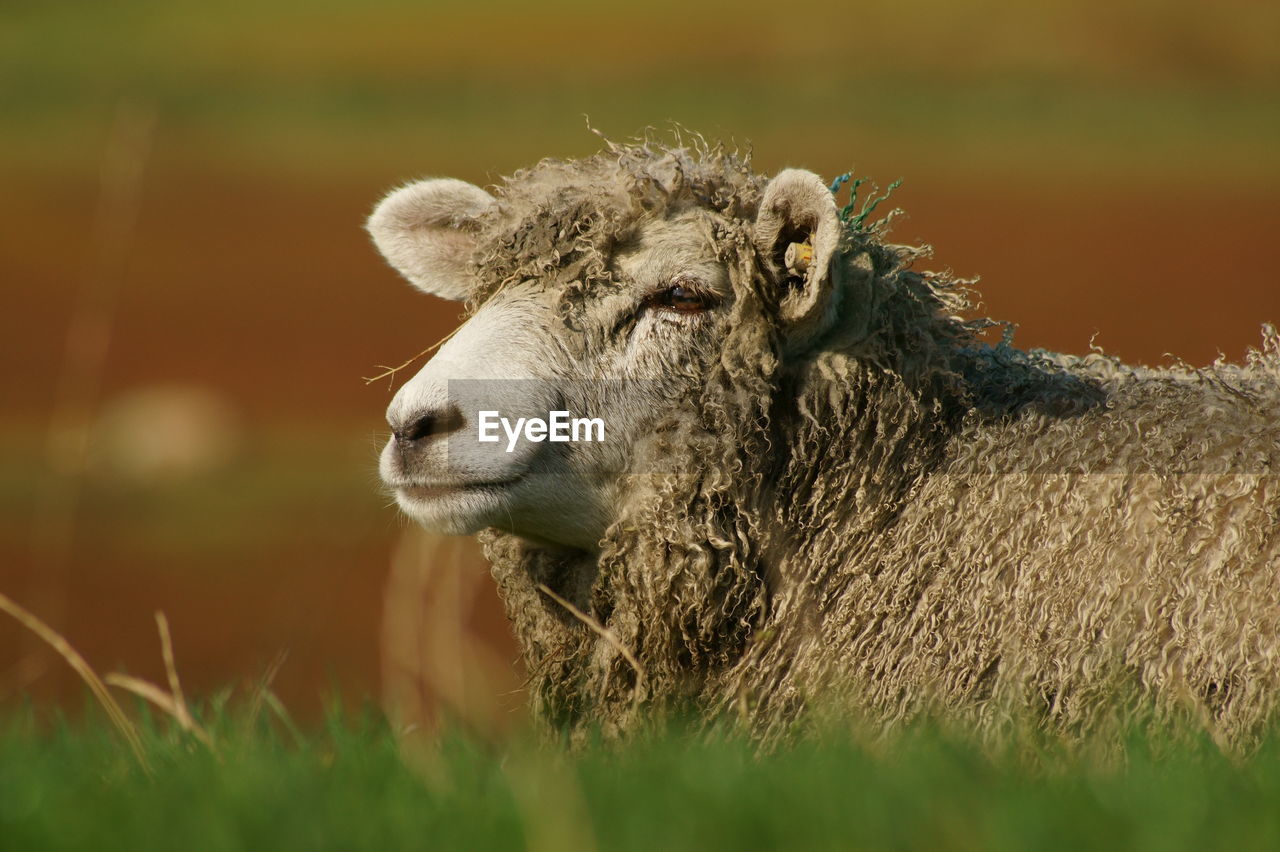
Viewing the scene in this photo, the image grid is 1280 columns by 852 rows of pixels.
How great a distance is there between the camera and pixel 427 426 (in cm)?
312

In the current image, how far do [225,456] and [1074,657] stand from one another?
5.81 feet

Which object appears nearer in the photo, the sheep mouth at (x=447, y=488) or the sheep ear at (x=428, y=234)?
the sheep mouth at (x=447, y=488)

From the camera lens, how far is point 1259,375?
346 cm

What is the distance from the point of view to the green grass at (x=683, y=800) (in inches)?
72.0

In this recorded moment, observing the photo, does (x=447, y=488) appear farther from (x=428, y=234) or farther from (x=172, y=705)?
(x=428, y=234)

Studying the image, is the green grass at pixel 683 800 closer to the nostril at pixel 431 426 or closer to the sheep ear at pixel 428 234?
the nostril at pixel 431 426

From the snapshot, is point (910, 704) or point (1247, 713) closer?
point (1247, 713)

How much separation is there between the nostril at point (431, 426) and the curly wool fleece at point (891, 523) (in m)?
0.40

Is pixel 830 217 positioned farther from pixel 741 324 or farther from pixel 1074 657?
pixel 1074 657

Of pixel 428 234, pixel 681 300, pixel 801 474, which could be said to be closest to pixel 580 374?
pixel 681 300

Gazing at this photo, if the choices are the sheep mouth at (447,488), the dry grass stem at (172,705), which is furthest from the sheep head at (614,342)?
the dry grass stem at (172,705)

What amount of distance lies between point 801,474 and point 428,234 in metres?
1.33

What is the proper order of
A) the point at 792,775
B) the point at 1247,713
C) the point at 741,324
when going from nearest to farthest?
the point at 792,775 → the point at 1247,713 → the point at 741,324

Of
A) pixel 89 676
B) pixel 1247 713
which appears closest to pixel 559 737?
pixel 89 676
